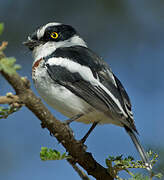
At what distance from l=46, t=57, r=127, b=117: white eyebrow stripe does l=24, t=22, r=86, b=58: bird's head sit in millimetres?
427

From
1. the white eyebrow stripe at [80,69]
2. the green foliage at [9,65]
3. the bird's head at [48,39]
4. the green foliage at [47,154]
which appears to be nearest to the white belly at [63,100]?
the white eyebrow stripe at [80,69]

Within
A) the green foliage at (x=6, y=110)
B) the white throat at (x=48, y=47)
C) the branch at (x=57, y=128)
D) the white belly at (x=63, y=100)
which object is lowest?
the green foliage at (x=6, y=110)

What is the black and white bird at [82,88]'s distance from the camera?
3.42 m

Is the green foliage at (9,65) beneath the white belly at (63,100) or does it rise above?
beneath

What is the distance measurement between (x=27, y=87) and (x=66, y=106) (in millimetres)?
1530

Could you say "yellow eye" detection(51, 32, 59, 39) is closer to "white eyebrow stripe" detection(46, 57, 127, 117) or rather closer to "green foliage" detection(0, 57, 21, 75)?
"white eyebrow stripe" detection(46, 57, 127, 117)

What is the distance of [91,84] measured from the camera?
3.54m

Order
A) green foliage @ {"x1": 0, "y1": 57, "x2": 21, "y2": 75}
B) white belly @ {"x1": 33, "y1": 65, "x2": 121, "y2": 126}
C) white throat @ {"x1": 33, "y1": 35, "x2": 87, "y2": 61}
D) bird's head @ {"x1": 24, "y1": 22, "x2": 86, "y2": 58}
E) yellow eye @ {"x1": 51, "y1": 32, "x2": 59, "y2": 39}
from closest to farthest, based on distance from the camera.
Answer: green foliage @ {"x1": 0, "y1": 57, "x2": 21, "y2": 75}
white belly @ {"x1": 33, "y1": 65, "x2": 121, "y2": 126}
white throat @ {"x1": 33, "y1": 35, "x2": 87, "y2": 61}
bird's head @ {"x1": 24, "y1": 22, "x2": 86, "y2": 58}
yellow eye @ {"x1": 51, "y1": 32, "x2": 59, "y2": 39}

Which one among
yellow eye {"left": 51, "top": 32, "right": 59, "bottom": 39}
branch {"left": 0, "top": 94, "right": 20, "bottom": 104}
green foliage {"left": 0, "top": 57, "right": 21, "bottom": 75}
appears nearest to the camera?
green foliage {"left": 0, "top": 57, "right": 21, "bottom": 75}

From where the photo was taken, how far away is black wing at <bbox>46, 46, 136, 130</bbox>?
3422 millimetres

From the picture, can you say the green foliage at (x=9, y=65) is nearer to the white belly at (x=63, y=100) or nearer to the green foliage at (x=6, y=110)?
the green foliage at (x=6, y=110)

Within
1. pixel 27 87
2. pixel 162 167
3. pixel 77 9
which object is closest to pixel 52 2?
pixel 77 9

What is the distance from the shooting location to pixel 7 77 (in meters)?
1.92

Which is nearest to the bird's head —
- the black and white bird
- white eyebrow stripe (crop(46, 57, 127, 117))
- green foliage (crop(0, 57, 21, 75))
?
the black and white bird
